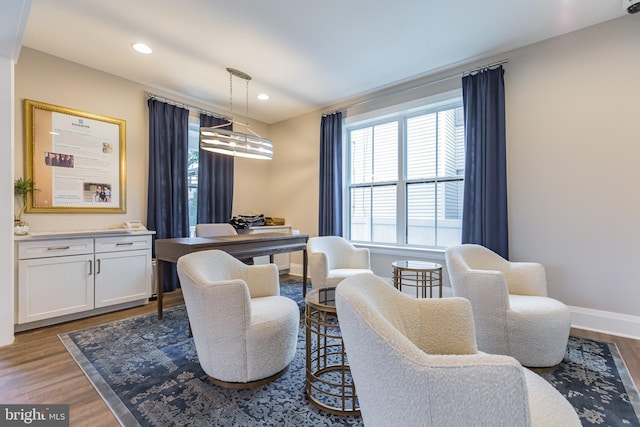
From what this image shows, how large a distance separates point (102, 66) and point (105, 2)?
4.33 feet

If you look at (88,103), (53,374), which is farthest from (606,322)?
(88,103)

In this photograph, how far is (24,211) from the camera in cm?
298

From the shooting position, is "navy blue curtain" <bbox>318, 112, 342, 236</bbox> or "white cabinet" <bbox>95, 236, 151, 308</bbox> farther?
"navy blue curtain" <bbox>318, 112, 342, 236</bbox>

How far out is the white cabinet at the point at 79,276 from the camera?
2703 mm

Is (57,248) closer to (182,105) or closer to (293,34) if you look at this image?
(182,105)

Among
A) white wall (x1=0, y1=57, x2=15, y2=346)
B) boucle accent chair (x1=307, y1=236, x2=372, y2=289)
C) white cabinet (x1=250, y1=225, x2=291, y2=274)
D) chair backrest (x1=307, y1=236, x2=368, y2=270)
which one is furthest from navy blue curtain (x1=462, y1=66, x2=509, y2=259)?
white wall (x1=0, y1=57, x2=15, y2=346)

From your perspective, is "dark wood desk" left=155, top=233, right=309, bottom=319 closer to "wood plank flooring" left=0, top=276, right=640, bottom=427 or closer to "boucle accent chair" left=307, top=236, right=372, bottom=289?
"boucle accent chair" left=307, top=236, right=372, bottom=289

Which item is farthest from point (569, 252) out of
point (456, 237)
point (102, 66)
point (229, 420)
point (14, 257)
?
point (102, 66)

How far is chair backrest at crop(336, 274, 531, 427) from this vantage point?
2.56ft

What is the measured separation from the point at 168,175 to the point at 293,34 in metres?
2.46

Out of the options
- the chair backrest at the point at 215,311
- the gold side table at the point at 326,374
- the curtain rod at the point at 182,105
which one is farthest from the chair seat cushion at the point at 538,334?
the curtain rod at the point at 182,105

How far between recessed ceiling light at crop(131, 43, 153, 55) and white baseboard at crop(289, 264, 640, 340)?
4862mm

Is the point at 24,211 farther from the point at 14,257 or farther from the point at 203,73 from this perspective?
the point at 203,73

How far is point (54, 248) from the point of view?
283 cm
